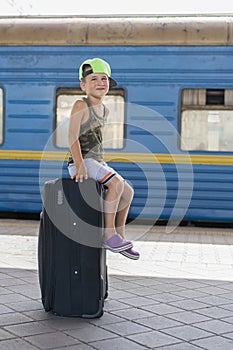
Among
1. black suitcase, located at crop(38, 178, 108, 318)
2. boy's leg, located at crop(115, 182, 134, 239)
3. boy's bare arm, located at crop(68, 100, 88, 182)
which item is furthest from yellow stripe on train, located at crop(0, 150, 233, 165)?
black suitcase, located at crop(38, 178, 108, 318)

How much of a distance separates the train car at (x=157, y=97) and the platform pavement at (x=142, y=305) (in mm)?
1594

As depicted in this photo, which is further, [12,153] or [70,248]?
[12,153]

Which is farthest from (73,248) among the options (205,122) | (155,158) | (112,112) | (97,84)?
(205,122)

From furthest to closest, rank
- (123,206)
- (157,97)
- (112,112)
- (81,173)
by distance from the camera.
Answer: (112,112), (157,97), (123,206), (81,173)

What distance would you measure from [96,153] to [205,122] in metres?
4.68

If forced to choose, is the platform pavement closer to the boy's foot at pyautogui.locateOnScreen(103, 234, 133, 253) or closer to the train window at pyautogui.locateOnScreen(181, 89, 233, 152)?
the boy's foot at pyautogui.locateOnScreen(103, 234, 133, 253)

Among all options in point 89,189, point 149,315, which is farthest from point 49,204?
point 149,315

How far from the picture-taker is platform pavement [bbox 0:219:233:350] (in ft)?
11.0

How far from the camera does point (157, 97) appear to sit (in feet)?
27.7

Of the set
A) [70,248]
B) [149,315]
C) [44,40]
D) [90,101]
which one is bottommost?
[149,315]

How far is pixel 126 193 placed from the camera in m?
4.12

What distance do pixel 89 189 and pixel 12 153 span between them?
514 centimetres

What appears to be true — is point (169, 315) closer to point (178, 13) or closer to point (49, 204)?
point (49, 204)

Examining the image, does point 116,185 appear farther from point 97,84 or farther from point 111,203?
point 97,84
